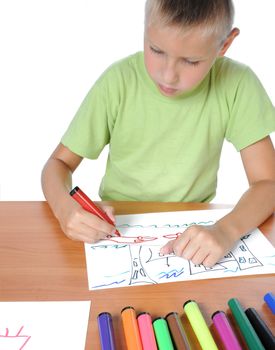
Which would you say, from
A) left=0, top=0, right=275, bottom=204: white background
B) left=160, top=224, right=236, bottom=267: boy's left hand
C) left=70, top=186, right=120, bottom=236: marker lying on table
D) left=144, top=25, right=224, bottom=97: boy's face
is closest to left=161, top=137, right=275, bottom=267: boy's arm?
left=160, top=224, right=236, bottom=267: boy's left hand

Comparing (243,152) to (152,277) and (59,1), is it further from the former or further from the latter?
(59,1)

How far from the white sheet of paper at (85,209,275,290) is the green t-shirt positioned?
0.19 m

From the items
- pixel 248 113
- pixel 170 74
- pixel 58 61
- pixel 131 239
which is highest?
pixel 170 74

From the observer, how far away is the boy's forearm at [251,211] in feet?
2.30

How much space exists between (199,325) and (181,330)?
22mm

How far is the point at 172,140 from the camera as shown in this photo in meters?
0.91

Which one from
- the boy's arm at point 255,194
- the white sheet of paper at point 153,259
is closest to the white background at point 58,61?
the boy's arm at point 255,194

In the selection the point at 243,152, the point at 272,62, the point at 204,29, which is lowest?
the point at 272,62

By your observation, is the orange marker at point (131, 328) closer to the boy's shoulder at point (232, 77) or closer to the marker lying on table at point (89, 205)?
the marker lying on table at point (89, 205)

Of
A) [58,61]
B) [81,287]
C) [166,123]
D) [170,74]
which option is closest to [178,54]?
[170,74]

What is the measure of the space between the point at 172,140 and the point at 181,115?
0.05 meters

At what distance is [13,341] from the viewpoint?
499 mm

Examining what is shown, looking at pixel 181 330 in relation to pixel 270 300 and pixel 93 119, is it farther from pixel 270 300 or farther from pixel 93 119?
pixel 93 119

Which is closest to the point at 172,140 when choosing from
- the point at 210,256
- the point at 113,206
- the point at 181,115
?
the point at 181,115
